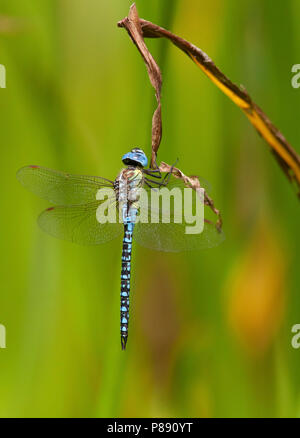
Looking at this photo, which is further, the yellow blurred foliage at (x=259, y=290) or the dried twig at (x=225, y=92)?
the yellow blurred foliage at (x=259, y=290)

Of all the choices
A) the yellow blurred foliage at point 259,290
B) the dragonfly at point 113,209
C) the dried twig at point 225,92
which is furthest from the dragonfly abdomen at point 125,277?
the dried twig at point 225,92

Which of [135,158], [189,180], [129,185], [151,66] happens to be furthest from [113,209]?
[151,66]

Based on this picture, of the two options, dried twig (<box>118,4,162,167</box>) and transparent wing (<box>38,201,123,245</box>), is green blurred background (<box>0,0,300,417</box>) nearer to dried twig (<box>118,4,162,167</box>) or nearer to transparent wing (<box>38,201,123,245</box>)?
transparent wing (<box>38,201,123,245</box>)

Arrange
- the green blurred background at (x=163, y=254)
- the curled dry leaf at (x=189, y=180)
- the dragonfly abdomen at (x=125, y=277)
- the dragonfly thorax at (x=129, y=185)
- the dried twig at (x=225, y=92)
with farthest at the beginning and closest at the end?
the dragonfly thorax at (x=129, y=185)
the dragonfly abdomen at (x=125, y=277)
the green blurred background at (x=163, y=254)
the curled dry leaf at (x=189, y=180)
the dried twig at (x=225, y=92)

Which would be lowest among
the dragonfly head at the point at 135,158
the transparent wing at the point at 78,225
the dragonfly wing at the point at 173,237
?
the dragonfly wing at the point at 173,237

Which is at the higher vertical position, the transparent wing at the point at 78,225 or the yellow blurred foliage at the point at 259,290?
the transparent wing at the point at 78,225

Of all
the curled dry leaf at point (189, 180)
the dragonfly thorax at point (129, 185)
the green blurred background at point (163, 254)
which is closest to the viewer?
the curled dry leaf at point (189, 180)

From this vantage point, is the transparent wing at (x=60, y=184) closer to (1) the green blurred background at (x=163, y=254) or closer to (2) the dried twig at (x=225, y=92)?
(1) the green blurred background at (x=163, y=254)

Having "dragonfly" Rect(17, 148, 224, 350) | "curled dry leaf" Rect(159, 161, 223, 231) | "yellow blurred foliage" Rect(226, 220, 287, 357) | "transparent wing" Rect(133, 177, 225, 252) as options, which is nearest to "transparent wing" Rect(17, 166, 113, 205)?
"dragonfly" Rect(17, 148, 224, 350)

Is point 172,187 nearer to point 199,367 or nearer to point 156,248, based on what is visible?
point 156,248
